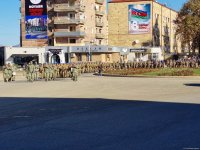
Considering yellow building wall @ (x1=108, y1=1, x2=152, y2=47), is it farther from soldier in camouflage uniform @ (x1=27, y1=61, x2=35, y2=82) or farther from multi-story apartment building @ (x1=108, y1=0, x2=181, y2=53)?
soldier in camouflage uniform @ (x1=27, y1=61, x2=35, y2=82)

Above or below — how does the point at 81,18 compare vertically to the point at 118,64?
above

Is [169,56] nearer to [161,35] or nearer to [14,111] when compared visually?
[161,35]

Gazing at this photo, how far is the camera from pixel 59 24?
95750mm

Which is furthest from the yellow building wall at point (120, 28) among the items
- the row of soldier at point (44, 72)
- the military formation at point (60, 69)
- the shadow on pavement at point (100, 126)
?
the shadow on pavement at point (100, 126)

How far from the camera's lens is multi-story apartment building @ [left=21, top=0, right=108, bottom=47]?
307 feet

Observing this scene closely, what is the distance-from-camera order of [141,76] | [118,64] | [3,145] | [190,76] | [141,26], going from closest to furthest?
1. [3,145]
2. [190,76]
3. [141,76]
4. [118,64]
5. [141,26]

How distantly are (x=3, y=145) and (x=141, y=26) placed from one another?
311 ft

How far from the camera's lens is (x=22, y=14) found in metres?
97.3

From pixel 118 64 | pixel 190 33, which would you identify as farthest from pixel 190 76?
pixel 190 33

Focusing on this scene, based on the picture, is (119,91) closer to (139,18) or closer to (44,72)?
(44,72)

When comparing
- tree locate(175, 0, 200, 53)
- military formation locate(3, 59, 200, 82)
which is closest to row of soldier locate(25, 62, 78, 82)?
military formation locate(3, 59, 200, 82)

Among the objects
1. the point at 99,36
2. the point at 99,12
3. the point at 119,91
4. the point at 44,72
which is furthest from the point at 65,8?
the point at 119,91

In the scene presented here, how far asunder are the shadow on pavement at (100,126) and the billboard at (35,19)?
75.1 m

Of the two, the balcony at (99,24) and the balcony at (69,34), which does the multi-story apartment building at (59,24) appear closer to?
the balcony at (69,34)
